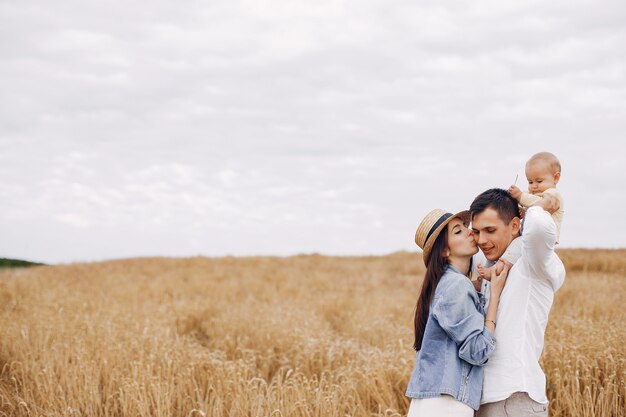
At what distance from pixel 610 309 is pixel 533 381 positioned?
652cm

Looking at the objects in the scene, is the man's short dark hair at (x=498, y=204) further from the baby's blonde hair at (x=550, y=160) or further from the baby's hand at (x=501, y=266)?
the baby's blonde hair at (x=550, y=160)

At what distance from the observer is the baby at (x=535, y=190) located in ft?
8.61

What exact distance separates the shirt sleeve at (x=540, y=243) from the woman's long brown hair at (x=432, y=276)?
1.46 ft

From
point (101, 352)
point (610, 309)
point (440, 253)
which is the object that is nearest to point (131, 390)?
point (101, 352)

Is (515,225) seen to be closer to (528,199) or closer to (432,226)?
(528,199)

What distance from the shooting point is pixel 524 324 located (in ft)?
8.08

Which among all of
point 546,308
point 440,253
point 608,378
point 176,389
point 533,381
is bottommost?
point 176,389

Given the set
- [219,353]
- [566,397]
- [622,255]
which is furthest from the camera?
[622,255]

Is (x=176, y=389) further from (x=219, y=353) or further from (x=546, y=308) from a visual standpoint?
(x=546, y=308)

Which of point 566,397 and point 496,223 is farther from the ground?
point 496,223

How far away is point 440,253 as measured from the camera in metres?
2.77

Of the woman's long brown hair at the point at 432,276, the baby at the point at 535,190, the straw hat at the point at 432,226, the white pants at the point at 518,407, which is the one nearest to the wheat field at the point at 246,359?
the woman's long brown hair at the point at 432,276

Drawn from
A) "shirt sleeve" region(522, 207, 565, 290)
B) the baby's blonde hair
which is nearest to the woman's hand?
"shirt sleeve" region(522, 207, 565, 290)

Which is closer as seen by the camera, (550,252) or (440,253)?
(550,252)
